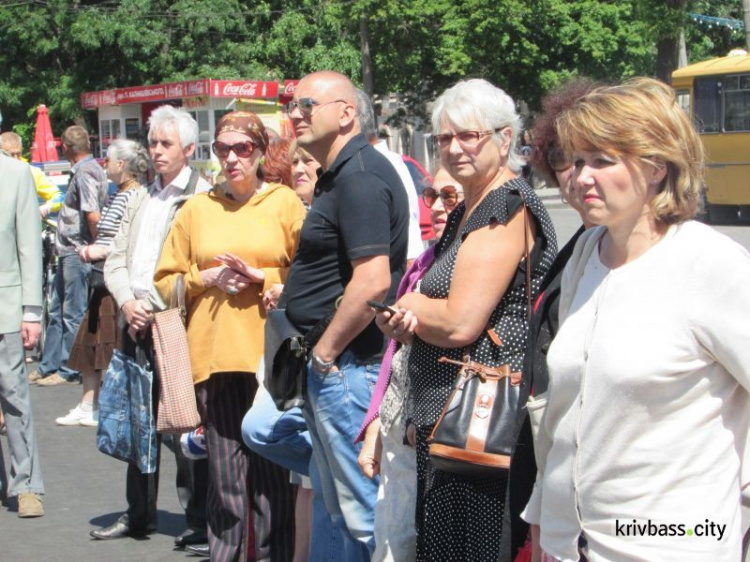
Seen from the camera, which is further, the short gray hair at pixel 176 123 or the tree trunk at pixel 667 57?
the tree trunk at pixel 667 57

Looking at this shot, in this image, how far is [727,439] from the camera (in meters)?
2.58

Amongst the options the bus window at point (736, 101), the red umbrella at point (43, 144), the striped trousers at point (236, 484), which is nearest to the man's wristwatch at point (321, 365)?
the striped trousers at point (236, 484)

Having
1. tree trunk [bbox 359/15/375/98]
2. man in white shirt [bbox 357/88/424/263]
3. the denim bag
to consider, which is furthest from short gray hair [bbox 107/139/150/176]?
tree trunk [bbox 359/15/375/98]

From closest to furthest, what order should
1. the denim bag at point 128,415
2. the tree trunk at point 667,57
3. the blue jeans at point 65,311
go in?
the denim bag at point 128,415 → the blue jeans at point 65,311 → the tree trunk at point 667,57

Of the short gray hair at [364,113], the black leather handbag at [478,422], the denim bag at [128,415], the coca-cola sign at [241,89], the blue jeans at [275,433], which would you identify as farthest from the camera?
the coca-cola sign at [241,89]

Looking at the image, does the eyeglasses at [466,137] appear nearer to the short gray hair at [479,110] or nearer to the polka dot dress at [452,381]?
the short gray hair at [479,110]

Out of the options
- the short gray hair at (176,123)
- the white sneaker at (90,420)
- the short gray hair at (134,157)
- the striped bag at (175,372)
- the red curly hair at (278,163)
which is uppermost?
the short gray hair at (176,123)

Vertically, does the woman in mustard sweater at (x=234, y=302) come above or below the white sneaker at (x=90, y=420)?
above

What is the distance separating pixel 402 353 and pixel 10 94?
138 ft

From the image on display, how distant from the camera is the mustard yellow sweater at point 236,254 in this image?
16.3 feet

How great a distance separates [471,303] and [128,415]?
2.91m

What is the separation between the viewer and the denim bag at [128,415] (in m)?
5.65

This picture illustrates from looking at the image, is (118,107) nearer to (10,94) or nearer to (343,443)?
(10,94)

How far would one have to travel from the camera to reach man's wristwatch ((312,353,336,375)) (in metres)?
4.12
